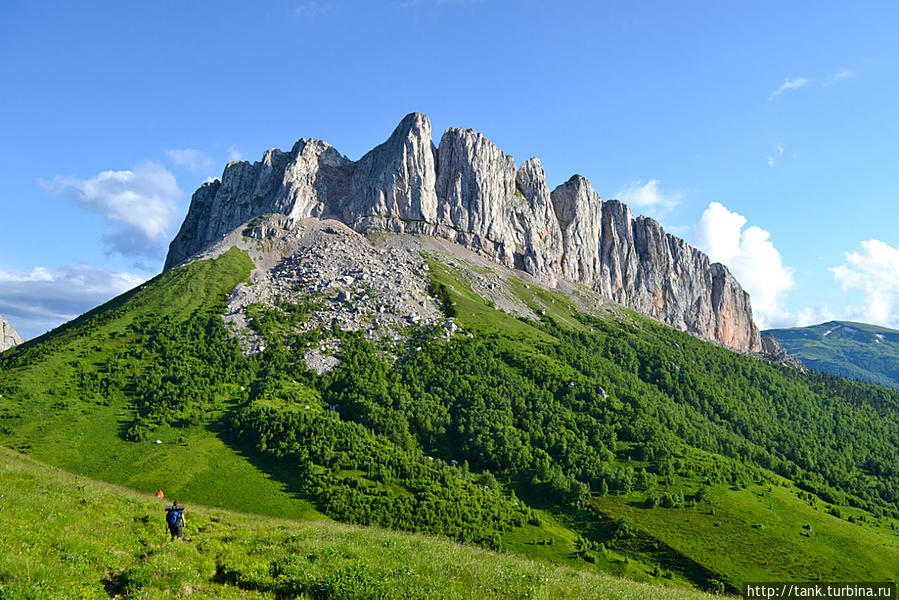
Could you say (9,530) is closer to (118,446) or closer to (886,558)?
(118,446)

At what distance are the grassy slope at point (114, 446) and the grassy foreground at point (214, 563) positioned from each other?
59.5m

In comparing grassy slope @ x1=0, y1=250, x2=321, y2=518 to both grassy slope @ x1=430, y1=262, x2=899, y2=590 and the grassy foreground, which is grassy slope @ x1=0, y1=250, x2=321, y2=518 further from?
grassy slope @ x1=430, y1=262, x2=899, y2=590

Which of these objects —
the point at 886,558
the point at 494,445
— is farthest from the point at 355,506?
the point at 886,558

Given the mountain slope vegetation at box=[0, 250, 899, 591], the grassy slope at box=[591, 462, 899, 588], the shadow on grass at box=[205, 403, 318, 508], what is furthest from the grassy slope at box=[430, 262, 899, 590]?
the shadow on grass at box=[205, 403, 318, 508]

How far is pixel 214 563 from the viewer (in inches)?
909

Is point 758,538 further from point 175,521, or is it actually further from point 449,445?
point 175,521

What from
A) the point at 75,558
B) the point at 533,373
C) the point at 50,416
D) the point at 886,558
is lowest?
the point at 886,558

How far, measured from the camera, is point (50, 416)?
348 feet

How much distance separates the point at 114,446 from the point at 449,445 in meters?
77.2

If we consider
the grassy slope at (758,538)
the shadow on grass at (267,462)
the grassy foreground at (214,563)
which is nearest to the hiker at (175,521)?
the grassy foreground at (214,563)

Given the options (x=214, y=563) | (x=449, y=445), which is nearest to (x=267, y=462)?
(x=449, y=445)

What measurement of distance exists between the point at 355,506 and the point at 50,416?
248 feet

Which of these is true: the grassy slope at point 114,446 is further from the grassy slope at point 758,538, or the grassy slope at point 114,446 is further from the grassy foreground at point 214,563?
the grassy slope at point 758,538

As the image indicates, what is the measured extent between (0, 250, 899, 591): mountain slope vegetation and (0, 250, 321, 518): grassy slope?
0.48 meters
